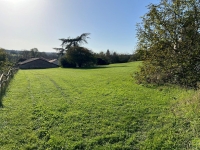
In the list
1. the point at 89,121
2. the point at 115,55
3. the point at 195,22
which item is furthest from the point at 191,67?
the point at 115,55

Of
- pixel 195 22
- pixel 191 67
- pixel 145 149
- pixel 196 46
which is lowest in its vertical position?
pixel 145 149

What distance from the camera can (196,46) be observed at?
934 centimetres

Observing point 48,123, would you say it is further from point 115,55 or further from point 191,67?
point 115,55

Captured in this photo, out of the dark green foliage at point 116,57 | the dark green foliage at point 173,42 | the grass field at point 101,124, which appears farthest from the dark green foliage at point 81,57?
the grass field at point 101,124

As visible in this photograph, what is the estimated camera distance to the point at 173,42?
1021 centimetres

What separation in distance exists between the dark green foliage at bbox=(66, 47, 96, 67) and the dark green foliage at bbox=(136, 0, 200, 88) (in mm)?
28019

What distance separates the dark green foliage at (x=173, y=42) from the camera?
955cm

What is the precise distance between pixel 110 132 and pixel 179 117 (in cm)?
226

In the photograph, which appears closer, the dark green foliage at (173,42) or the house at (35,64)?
the dark green foliage at (173,42)

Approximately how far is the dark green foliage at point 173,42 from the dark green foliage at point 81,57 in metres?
28.0

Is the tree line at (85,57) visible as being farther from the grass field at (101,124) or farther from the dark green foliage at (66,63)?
the grass field at (101,124)

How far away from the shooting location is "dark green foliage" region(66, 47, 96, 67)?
126ft

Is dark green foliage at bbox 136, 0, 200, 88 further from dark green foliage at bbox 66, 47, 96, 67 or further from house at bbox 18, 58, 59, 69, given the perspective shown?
house at bbox 18, 58, 59, 69

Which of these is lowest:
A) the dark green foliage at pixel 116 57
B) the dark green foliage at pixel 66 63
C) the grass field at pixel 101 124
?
the grass field at pixel 101 124
